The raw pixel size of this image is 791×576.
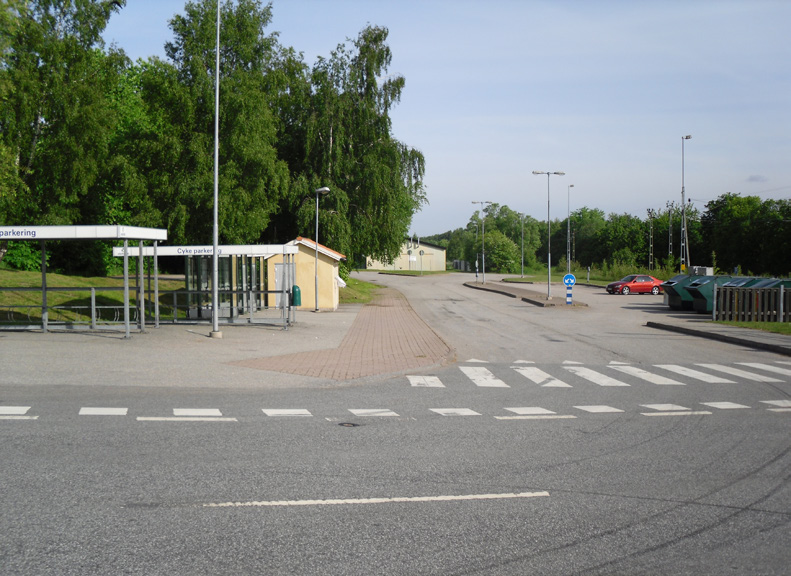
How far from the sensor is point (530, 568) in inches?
165

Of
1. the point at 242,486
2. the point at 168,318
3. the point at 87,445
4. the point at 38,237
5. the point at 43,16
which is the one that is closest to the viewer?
the point at 242,486

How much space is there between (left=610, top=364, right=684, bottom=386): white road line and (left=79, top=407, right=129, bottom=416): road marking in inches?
353

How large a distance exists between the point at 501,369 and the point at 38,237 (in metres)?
11.7

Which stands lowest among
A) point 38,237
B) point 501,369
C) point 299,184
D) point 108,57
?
point 501,369

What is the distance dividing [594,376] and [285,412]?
6962 millimetres

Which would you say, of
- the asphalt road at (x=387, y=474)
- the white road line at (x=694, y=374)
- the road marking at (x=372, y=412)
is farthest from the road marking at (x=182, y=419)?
the white road line at (x=694, y=374)

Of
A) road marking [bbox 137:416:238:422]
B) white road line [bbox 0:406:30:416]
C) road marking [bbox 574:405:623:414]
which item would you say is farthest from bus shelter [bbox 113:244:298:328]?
road marking [bbox 574:405:623:414]

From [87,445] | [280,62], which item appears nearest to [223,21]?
[280,62]

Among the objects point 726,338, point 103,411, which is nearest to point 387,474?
point 103,411

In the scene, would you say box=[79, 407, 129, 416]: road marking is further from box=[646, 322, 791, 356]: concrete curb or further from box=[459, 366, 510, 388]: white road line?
box=[646, 322, 791, 356]: concrete curb

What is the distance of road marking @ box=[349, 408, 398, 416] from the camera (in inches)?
368

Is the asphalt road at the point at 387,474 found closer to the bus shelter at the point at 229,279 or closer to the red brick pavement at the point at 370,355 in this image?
the red brick pavement at the point at 370,355

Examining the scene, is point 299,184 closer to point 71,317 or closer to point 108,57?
point 108,57

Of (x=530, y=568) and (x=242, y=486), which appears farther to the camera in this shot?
(x=242, y=486)
